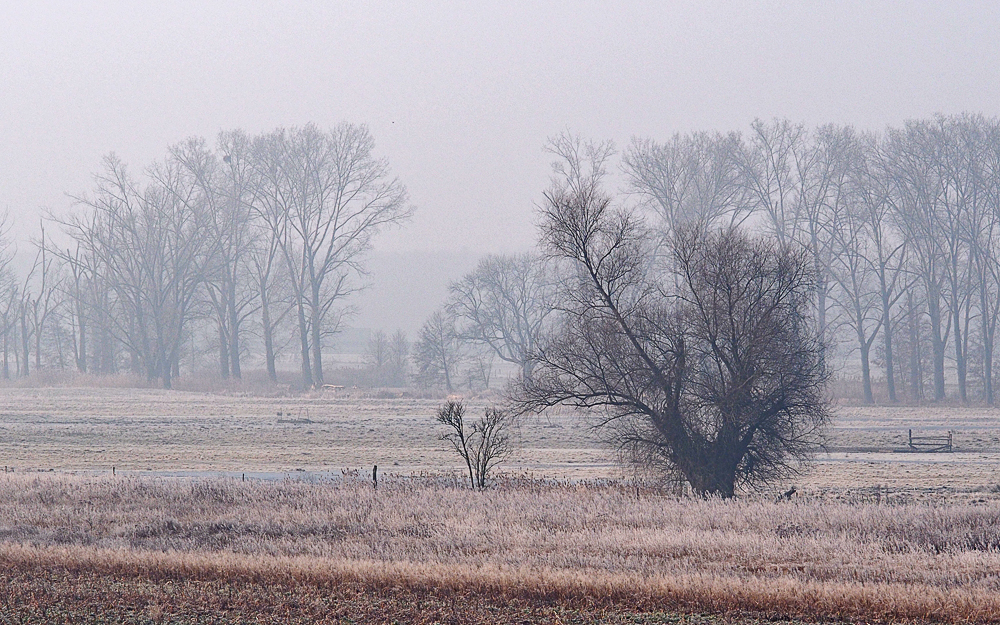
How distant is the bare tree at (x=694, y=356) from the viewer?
79.4ft

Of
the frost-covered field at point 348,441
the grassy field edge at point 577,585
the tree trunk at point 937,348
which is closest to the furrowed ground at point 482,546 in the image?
the grassy field edge at point 577,585

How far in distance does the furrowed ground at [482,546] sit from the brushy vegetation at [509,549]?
0.05m

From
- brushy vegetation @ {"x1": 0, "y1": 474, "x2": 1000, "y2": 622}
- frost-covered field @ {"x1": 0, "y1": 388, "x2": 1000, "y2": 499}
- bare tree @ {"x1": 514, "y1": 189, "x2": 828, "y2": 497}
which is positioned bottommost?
frost-covered field @ {"x1": 0, "y1": 388, "x2": 1000, "y2": 499}

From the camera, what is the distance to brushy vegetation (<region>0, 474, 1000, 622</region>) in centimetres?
1055

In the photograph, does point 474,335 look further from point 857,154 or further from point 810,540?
point 810,540

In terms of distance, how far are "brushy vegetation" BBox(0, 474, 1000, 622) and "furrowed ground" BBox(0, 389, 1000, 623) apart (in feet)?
0.16

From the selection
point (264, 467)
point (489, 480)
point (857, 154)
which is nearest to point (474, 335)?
point (857, 154)

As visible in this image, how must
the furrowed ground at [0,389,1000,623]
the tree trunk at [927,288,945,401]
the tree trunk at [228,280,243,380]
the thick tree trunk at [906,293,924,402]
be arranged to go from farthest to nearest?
1. the tree trunk at [228,280,243,380]
2. the thick tree trunk at [906,293,924,402]
3. the tree trunk at [927,288,945,401]
4. the furrowed ground at [0,389,1000,623]

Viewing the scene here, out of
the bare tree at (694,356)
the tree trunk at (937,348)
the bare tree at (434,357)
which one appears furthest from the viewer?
the bare tree at (434,357)

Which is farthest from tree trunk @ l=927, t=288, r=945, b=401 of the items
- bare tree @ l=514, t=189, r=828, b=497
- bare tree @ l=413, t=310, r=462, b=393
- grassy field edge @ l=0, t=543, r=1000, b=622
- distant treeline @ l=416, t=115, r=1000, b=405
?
grassy field edge @ l=0, t=543, r=1000, b=622

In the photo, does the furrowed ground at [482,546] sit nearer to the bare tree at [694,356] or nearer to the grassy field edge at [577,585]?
the grassy field edge at [577,585]

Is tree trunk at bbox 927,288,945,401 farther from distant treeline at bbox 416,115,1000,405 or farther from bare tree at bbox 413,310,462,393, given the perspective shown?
bare tree at bbox 413,310,462,393

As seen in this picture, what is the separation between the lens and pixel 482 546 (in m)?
14.8

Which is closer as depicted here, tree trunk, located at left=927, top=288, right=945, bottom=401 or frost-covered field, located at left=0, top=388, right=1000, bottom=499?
frost-covered field, located at left=0, top=388, right=1000, bottom=499
